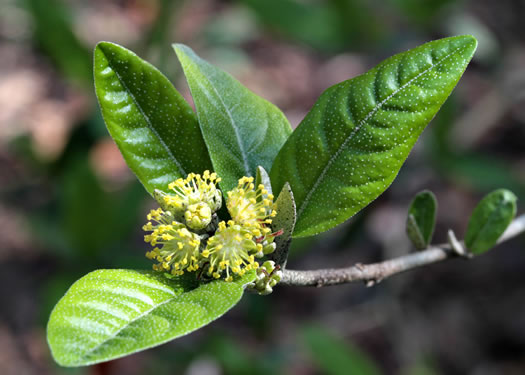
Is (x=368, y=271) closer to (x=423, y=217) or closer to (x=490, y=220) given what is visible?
(x=423, y=217)

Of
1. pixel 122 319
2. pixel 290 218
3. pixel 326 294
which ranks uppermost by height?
pixel 290 218

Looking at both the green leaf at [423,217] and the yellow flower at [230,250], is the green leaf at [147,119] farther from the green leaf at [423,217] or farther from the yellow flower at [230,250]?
the green leaf at [423,217]

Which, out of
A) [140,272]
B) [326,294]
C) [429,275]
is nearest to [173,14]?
[326,294]

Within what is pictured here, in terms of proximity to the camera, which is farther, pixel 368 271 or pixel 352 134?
pixel 368 271

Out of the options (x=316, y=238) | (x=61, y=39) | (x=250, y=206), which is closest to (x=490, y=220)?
(x=250, y=206)

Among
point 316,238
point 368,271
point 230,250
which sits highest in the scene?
point 230,250

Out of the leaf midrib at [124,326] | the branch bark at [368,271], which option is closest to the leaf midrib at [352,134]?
the branch bark at [368,271]

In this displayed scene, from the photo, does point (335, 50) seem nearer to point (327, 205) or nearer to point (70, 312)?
point (327, 205)

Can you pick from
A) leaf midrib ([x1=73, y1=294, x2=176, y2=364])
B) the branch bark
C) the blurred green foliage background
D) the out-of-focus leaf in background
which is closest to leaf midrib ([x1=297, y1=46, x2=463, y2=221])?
the branch bark
